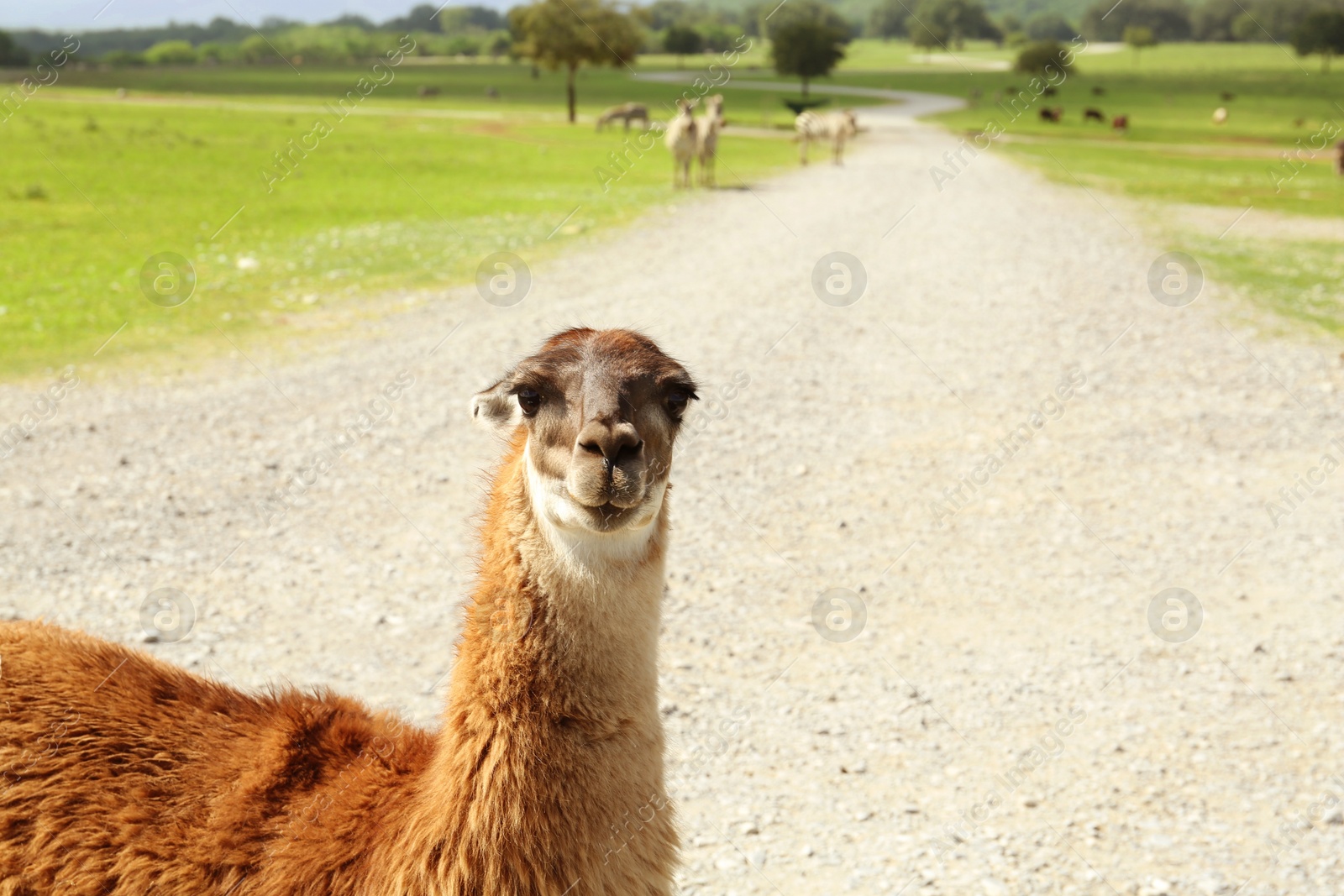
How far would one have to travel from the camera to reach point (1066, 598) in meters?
7.71

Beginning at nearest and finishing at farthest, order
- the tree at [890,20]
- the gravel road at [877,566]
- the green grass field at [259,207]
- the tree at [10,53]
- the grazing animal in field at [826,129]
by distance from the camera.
Result: the gravel road at [877,566]
the green grass field at [259,207]
the grazing animal in field at [826,129]
the tree at [10,53]
the tree at [890,20]

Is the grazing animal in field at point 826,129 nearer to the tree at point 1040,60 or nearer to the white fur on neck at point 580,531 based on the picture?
the white fur on neck at point 580,531

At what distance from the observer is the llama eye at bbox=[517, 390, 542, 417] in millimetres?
3527

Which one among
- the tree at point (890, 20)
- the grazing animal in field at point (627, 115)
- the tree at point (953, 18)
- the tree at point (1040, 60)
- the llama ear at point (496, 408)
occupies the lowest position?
the llama ear at point (496, 408)

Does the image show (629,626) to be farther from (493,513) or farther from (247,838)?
(247,838)

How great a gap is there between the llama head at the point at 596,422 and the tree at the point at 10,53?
104m

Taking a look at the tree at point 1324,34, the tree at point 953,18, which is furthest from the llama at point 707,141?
the tree at point 953,18

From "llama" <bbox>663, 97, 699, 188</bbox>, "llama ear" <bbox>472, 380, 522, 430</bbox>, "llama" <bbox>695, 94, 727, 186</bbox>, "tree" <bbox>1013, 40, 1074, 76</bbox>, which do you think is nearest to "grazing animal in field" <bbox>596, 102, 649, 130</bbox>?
"llama" <bbox>695, 94, 727, 186</bbox>

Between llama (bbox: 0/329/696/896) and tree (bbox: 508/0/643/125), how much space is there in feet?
166

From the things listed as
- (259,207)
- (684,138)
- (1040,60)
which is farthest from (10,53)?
(1040,60)

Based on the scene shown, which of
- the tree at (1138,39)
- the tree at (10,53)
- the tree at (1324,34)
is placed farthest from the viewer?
the tree at (1138,39)

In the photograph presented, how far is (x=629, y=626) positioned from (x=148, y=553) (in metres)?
5.74

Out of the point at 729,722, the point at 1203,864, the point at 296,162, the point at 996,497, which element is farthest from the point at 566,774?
the point at 296,162

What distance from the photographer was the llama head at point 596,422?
126 inches
